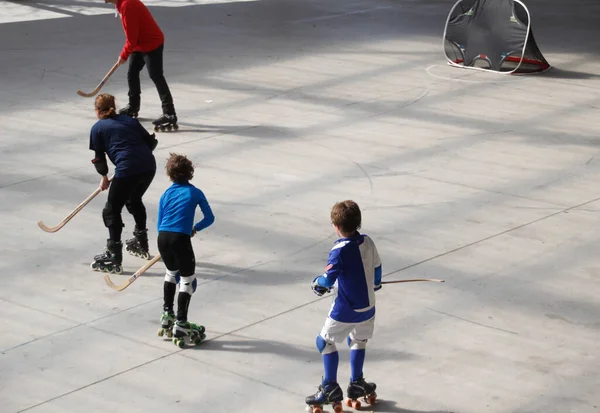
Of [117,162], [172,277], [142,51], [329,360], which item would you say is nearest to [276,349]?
[172,277]

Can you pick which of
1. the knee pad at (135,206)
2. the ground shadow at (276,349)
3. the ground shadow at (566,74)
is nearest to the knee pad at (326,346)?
the ground shadow at (276,349)

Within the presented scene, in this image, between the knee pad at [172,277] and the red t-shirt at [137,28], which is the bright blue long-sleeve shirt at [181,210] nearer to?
the knee pad at [172,277]

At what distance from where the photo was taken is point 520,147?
43.2 feet

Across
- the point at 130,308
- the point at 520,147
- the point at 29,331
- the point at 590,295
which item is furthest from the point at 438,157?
the point at 29,331

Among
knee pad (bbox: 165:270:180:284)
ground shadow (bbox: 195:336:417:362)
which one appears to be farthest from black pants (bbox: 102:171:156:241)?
ground shadow (bbox: 195:336:417:362)

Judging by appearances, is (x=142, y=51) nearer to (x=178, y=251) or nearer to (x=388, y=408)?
(x=178, y=251)

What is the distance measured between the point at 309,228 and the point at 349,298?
3.84 metres

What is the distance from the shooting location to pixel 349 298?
626cm

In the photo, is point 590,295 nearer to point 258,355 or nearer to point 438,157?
point 258,355

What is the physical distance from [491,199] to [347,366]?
4.45 m

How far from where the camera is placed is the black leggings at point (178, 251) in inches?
286

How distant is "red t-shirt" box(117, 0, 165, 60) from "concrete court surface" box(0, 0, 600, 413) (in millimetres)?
1250

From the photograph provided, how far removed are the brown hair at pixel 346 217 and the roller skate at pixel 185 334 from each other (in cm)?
173

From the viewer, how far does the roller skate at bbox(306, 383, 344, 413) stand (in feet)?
20.9
